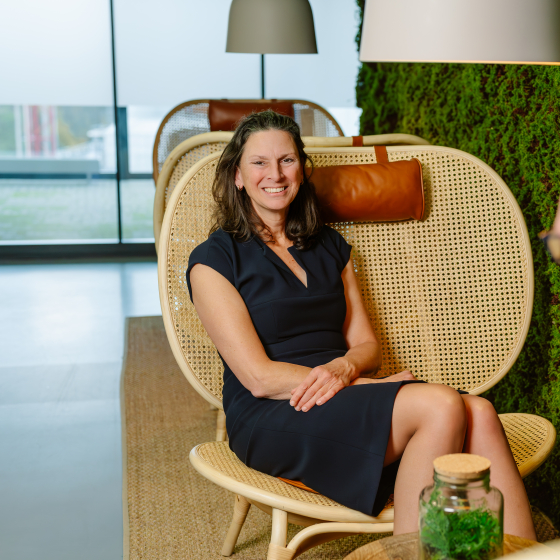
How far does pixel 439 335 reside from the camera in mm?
1908

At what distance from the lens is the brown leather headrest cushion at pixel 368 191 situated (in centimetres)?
183

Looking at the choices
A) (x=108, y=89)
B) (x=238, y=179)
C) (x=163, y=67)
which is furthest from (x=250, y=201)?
(x=108, y=89)

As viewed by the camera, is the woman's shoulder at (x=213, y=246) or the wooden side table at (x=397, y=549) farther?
the woman's shoulder at (x=213, y=246)

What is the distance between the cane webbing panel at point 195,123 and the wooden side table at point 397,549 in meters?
2.23

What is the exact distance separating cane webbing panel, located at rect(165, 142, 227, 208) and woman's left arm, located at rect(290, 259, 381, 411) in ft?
2.64

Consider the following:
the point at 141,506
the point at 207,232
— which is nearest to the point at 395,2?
the point at 207,232

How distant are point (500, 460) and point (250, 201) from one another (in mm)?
895

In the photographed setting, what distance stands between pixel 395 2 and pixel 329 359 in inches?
34.3

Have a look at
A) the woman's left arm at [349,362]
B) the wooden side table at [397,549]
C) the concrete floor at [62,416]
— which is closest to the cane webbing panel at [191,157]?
the woman's left arm at [349,362]

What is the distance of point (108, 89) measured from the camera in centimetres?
648

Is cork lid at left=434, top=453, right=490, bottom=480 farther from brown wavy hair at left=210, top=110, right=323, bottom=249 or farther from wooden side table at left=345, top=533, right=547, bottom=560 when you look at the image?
brown wavy hair at left=210, top=110, right=323, bottom=249

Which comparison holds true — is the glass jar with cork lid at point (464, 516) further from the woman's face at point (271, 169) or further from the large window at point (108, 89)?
the large window at point (108, 89)

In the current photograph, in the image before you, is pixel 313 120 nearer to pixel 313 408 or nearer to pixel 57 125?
pixel 313 408

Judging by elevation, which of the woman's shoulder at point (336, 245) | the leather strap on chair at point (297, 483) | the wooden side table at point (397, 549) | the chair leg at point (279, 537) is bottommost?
the chair leg at point (279, 537)
